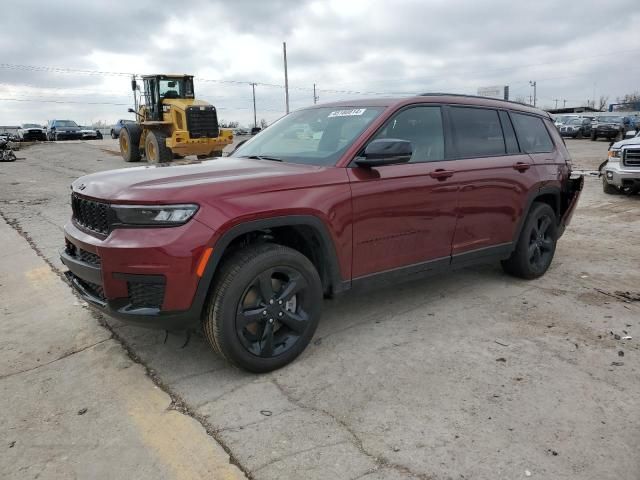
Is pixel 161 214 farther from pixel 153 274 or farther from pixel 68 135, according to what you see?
pixel 68 135

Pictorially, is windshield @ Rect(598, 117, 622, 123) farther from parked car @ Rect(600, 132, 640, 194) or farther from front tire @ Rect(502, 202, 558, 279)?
front tire @ Rect(502, 202, 558, 279)

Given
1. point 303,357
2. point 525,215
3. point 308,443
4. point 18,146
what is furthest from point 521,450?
point 18,146

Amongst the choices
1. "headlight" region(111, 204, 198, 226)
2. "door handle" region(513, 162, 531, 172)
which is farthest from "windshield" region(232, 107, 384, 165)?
"door handle" region(513, 162, 531, 172)

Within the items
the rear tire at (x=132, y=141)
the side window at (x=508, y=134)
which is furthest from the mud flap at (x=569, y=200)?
the rear tire at (x=132, y=141)

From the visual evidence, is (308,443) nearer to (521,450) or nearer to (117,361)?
(521,450)

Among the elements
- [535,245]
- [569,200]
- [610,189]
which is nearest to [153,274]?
[535,245]

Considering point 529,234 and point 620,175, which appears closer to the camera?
point 529,234

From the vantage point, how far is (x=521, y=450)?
2.53 m

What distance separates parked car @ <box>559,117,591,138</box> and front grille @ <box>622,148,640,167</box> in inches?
1086

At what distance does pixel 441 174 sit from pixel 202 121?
44.7 feet

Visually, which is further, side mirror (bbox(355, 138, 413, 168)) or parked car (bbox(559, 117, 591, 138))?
parked car (bbox(559, 117, 591, 138))

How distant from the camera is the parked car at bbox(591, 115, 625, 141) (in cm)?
3175

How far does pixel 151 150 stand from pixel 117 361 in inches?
602

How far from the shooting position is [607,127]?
105 feet
